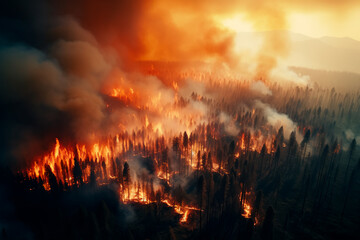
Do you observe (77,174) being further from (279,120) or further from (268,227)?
(279,120)

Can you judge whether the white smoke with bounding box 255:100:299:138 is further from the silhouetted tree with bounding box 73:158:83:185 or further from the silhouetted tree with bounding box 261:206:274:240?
the silhouetted tree with bounding box 73:158:83:185

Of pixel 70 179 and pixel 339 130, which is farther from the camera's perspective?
pixel 339 130

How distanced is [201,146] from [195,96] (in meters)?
92.7

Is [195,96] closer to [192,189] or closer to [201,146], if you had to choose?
[201,146]

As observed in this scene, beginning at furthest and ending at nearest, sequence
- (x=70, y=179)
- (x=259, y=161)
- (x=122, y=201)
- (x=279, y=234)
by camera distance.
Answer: (x=259, y=161), (x=70, y=179), (x=122, y=201), (x=279, y=234)

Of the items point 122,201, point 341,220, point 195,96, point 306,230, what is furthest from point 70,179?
point 195,96

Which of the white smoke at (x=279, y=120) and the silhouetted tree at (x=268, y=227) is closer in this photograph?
the silhouetted tree at (x=268, y=227)

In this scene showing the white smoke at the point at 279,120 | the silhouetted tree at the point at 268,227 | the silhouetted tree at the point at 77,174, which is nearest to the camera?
the silhouetted tree at the point at 268,227

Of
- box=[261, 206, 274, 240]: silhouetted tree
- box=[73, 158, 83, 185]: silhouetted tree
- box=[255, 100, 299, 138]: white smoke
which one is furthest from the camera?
box=[255, 100, 299, 138]: white smoke

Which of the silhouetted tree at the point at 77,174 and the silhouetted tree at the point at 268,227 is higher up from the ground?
the silhouetted tree at the point at 268,227

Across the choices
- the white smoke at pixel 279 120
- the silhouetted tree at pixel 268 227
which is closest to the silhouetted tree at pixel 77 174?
the silhouetted tree at pixel 268 227

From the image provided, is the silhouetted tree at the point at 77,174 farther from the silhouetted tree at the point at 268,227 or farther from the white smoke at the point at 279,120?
the white smoke at the point at 279,120

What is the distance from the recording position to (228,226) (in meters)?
60.3

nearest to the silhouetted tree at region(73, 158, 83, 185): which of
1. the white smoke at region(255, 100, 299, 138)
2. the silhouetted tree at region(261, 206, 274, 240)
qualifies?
the silhouetted tree at region(261, 206, 274, 240)
